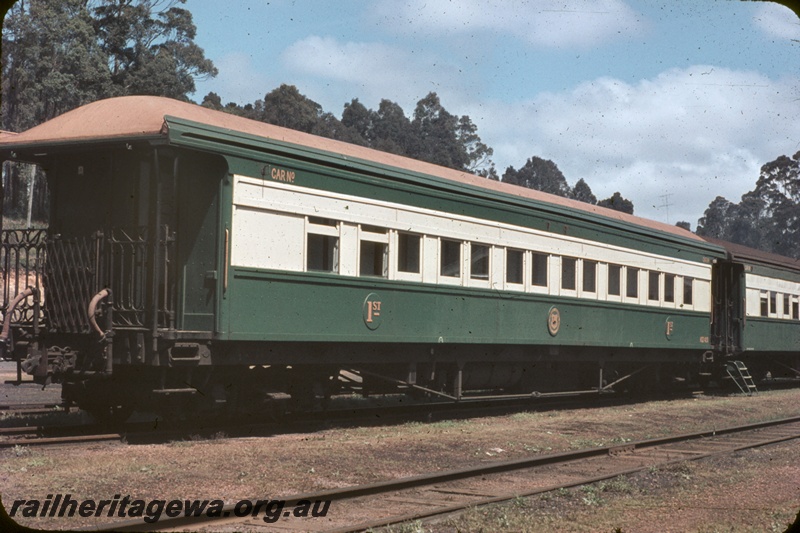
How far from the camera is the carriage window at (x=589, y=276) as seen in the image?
18547 millimetres

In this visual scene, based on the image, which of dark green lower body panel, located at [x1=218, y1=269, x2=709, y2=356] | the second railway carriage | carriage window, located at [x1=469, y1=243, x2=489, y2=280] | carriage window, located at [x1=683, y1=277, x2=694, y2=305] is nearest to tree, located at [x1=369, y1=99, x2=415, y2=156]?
the second railway carriage

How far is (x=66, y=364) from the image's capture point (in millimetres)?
11453

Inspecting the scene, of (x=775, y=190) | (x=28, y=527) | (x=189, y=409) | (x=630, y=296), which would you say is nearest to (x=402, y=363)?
(x=189, y=409)

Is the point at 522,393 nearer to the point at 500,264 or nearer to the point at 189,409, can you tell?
the point at 500,264

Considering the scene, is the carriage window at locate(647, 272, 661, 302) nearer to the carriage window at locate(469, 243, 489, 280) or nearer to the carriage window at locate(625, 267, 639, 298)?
the carriage window at locate(625, 267, 639, 298)

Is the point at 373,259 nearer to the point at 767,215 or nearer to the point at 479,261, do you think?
the point at 479,261

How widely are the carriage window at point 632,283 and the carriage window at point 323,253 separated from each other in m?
8.99

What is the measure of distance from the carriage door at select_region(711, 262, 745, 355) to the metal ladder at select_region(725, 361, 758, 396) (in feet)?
1.97

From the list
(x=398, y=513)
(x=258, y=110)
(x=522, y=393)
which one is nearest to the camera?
(x=398, y=513)

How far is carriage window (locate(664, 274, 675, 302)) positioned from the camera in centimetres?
2153

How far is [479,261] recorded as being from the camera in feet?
51.3

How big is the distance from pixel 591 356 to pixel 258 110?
4829cm

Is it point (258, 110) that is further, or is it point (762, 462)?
point (258, 110)

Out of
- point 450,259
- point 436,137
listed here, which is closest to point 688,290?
point 450,259
